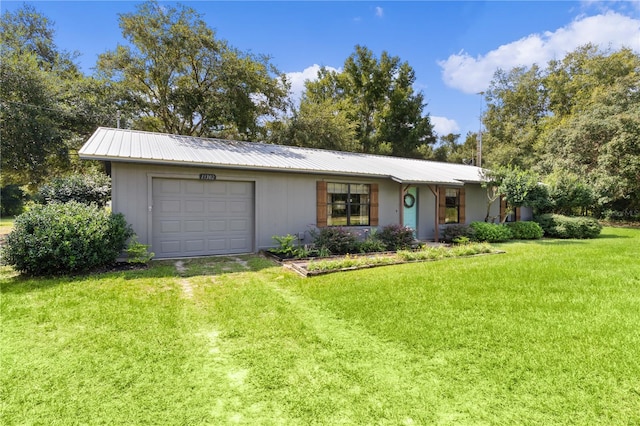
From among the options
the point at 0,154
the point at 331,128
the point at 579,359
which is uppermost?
the point at 331,128

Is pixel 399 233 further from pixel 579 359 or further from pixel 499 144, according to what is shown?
pixel 499 144

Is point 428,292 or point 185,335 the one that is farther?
point 428,292

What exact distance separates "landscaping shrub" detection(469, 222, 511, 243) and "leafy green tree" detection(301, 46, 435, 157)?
52.2 feet

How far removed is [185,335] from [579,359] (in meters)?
3.95

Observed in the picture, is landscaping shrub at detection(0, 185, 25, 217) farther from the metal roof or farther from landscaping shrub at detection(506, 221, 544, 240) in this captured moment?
landscaping shrub at detection(506, 221, 544, 240)

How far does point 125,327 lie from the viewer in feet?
11.7

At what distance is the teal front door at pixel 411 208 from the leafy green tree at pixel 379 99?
1562cm

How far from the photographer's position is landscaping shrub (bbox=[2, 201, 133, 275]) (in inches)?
211

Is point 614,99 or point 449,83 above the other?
point 449,83

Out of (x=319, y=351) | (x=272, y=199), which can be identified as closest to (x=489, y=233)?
(x=272, y=199)

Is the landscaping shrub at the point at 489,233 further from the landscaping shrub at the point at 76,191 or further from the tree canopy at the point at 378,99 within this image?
the tree canopy at the point at 378,99

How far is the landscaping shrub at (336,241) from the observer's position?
8391 millimetres

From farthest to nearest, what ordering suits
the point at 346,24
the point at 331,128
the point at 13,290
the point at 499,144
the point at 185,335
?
the point at 499,144
the point at 331,128
the point at 346,24
the point at 13,290
the point at 185,335

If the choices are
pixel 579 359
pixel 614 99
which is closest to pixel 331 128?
pixel 614 99
